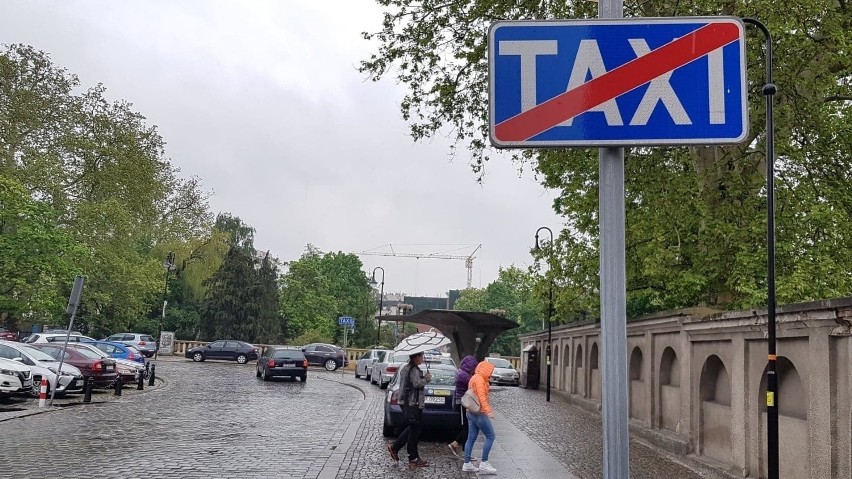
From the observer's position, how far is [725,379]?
14.7 meters

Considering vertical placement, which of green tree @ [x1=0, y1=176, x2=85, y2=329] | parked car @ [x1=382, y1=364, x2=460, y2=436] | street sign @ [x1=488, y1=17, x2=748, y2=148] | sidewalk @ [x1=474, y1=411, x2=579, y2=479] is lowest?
sidewalk @ [x1=474, y1=411, x2=579, y2=479]

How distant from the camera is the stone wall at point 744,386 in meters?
9.91

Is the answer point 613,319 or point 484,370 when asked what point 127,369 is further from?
point 613,319

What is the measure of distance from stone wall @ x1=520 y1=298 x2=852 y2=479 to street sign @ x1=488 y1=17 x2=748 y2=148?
16.2ft

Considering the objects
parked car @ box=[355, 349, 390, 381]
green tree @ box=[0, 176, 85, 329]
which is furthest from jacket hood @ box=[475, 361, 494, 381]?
green tree @ box=[0, 176, 85, 329]

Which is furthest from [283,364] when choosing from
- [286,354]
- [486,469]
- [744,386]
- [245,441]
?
[744,386]

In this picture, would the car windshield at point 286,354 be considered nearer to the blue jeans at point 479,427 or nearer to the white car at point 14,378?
the white car at point 14,378

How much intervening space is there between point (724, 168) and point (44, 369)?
1888 cm

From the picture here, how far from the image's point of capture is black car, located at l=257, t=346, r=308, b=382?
35969mm

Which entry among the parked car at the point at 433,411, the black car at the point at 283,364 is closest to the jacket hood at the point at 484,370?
the parked car at the point at 433,411

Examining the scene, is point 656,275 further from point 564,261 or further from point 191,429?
point 191,429

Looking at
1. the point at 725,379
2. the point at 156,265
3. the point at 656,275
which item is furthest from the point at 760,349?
the point at 156,265

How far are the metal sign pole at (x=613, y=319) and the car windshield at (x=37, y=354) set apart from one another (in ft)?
78.4

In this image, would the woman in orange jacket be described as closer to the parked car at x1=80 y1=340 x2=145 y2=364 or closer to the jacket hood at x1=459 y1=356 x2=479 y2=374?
the jacket hood at x1=459 y1=356 x2=479 y2=374
